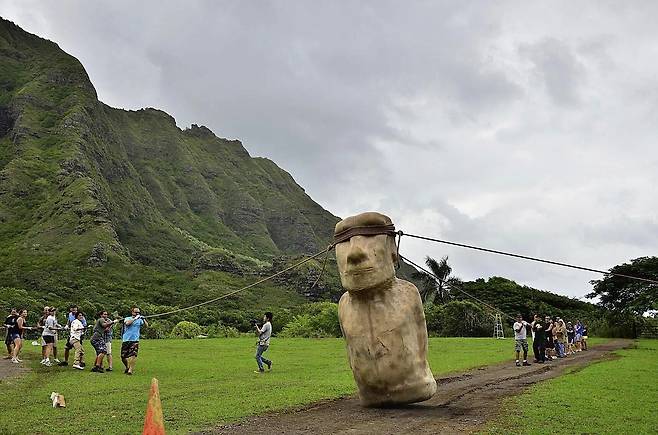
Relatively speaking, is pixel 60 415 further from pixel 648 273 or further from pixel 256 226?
pixel 256 226

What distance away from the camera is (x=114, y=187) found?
352 ft

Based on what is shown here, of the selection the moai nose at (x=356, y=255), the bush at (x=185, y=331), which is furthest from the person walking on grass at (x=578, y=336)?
the bush at (x=185, y=331)

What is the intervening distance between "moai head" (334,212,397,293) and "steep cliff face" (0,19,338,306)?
58.3 m

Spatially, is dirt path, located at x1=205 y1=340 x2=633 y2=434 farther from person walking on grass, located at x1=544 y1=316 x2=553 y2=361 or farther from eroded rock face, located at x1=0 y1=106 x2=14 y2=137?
eroded rock face, located at x1=0 y1=106 x2=14 y2=137

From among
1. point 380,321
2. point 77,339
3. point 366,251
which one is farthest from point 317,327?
point 366,251

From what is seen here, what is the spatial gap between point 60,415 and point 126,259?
2743 inches

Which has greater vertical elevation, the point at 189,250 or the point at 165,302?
the point at 189,250


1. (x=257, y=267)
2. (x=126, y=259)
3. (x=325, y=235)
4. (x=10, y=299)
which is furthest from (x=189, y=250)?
(x=325, y=235)

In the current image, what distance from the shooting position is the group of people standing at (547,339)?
74.1 feet

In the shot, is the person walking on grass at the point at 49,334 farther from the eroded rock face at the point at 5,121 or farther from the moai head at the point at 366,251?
the eroded rock face at the point at 5,121

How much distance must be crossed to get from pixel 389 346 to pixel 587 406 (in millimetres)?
4284

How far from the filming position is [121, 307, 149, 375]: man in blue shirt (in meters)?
17.9

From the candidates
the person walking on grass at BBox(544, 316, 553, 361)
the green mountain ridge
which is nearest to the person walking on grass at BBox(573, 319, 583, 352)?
the person walking on grass at BBox(544, 316, 553, 361)

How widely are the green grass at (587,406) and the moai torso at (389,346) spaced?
176 centimetres
